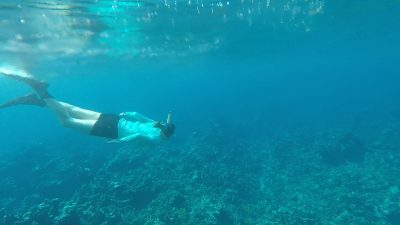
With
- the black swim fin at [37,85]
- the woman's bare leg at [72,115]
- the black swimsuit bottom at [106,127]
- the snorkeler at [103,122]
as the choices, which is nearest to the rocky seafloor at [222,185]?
the snorkeler at [103,122]

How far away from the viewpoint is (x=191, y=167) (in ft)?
60.8

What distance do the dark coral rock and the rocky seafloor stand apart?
0.19ft

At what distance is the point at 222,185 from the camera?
16.2 meters

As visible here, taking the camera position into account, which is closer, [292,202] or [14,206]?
[292,202]

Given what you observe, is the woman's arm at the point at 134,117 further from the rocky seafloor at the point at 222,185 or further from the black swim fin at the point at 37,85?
the black swim fin at the point at 37,85

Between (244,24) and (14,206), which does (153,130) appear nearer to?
(14,206)

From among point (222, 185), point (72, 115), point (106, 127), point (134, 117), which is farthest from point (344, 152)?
point (72, 115)

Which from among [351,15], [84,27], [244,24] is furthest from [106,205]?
[351,15]

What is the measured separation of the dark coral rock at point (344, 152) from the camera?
19.4 meters

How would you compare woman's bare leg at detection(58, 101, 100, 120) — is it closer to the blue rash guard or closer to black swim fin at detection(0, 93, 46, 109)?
black swim fin at detection(0, 93, 46, 109)

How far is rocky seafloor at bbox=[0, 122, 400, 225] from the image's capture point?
1259 cm

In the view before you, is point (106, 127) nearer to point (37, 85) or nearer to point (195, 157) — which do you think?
point (37, 85)

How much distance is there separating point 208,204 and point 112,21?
1226 centimetres

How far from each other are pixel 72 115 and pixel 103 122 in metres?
1.82
